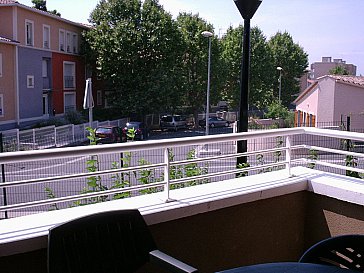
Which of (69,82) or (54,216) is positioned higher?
(69,82)

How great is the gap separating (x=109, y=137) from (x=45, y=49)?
11.8 m

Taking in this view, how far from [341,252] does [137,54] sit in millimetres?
28307

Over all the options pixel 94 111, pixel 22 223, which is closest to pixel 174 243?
pixel 22 223

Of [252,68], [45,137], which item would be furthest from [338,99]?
[252,68]

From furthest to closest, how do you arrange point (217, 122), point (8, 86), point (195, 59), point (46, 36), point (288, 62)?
point (288, 62), point (217, 122), point (195, 59), point (46, 36), point (8, 86)

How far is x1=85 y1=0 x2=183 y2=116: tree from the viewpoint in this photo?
29.0m

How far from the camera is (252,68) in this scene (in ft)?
125

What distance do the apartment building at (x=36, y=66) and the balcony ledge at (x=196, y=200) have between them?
68.1 ft

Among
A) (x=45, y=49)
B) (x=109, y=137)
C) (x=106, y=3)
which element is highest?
(x=106, y=3)

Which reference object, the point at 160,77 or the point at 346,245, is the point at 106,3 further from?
the point at 346,245

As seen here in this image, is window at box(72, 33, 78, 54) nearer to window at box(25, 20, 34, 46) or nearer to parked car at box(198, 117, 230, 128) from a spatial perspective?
window at box(25, 20, 34, 46)

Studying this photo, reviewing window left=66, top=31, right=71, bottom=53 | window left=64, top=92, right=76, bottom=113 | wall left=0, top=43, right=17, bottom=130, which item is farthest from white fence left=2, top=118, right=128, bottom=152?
window left=66, top=31, right=71, bottom=53

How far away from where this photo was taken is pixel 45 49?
2575 centimetres

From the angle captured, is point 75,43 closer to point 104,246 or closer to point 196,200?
point 196,200
